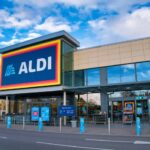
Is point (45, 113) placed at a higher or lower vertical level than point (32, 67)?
lower

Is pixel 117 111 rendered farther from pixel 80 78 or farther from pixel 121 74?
pixel 80 78

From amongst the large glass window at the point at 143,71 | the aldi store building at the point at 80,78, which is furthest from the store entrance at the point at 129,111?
the large glass window at the point at 143,71

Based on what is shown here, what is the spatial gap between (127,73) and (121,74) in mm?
649

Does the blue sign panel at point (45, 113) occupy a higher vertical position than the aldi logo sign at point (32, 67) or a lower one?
lower

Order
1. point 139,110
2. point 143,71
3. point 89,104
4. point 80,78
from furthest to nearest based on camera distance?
point 80,78 → point 89,104 → point 139,110 → point 143,71

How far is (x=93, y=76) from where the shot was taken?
27.8m

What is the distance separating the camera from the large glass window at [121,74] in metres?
25.3

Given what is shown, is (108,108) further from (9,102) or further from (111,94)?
(9,102)

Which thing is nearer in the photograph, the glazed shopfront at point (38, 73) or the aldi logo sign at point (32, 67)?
the glazed shopfront at point (38, 73)

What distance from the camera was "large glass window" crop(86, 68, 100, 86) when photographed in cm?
2748

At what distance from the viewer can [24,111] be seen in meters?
33.6

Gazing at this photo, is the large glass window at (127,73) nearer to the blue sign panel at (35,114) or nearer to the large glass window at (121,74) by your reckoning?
the large glass window at (121,74)

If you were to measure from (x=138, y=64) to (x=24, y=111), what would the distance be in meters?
16.2

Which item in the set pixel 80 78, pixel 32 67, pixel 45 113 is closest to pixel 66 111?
pixel 45 113
